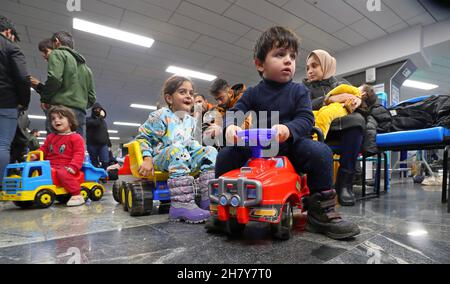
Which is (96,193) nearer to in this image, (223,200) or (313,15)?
(223,200)

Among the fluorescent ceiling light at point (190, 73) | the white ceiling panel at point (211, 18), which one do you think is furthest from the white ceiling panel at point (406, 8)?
the fluorescent ceiling light at point (190, 73)

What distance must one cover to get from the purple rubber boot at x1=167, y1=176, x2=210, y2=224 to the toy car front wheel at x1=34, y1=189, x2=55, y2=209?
1.00m

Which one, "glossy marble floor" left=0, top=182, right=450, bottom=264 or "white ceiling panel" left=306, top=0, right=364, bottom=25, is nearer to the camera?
"glossy marble floor" left=0, top=182, right=450, bottom=264

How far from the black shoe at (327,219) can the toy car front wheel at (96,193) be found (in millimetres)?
1643

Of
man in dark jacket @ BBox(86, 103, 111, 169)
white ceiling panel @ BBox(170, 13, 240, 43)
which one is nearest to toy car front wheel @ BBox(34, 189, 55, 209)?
man in dark jacket @ BBox(86, 103, 111, 169)

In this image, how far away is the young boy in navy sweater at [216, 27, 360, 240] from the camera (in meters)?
0.88

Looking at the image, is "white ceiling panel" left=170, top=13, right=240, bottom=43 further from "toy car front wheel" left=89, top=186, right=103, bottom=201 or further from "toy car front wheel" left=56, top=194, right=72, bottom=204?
"toy car front wheel" left=56, top=194, right=72, bottom=204

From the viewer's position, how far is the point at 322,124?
1473 mm

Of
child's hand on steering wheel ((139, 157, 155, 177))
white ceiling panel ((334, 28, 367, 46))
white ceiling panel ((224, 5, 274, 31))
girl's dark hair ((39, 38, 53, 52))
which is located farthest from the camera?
white ceiling panel ((334, 28, 367, 46))

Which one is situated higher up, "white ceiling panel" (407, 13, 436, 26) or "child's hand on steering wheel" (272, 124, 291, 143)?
"white ceiling panel" (407, 13, 436, 26)

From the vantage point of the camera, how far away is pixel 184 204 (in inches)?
45.5

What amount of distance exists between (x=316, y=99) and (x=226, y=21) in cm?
297
